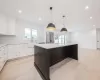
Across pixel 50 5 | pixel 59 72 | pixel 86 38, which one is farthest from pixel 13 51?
pixel 86 38

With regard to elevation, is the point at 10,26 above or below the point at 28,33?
above

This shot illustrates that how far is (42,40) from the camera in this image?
7.00m

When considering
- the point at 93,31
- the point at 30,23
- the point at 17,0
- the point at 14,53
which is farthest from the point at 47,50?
the point at 93,31

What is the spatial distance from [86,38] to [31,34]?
25.2 feet

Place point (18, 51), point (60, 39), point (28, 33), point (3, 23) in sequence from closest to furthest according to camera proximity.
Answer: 1. point (3, 23)
2. point (18, 51)
3. point (28, 33)
4. point (60, 39)

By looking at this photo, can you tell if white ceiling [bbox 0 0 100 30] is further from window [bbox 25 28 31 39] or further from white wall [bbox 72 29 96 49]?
white wall [bbox 72 29 96 49]

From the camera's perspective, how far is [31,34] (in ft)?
20.7

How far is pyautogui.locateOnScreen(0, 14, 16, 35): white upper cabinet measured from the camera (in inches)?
156

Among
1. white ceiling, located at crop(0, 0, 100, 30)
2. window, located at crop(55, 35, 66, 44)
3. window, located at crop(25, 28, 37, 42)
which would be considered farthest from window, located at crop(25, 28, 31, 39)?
window, located at crop(55, 35, 66, 44)

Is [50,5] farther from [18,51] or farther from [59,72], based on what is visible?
[18,51]

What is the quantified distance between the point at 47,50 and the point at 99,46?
9.65 m

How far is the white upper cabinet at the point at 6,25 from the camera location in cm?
395

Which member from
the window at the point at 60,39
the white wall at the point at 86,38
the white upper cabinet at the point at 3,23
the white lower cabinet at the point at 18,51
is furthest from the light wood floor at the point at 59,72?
the window at the point at 60,39

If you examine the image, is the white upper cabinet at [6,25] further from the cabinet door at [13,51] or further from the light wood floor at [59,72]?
the light wood floor at [59,72]
